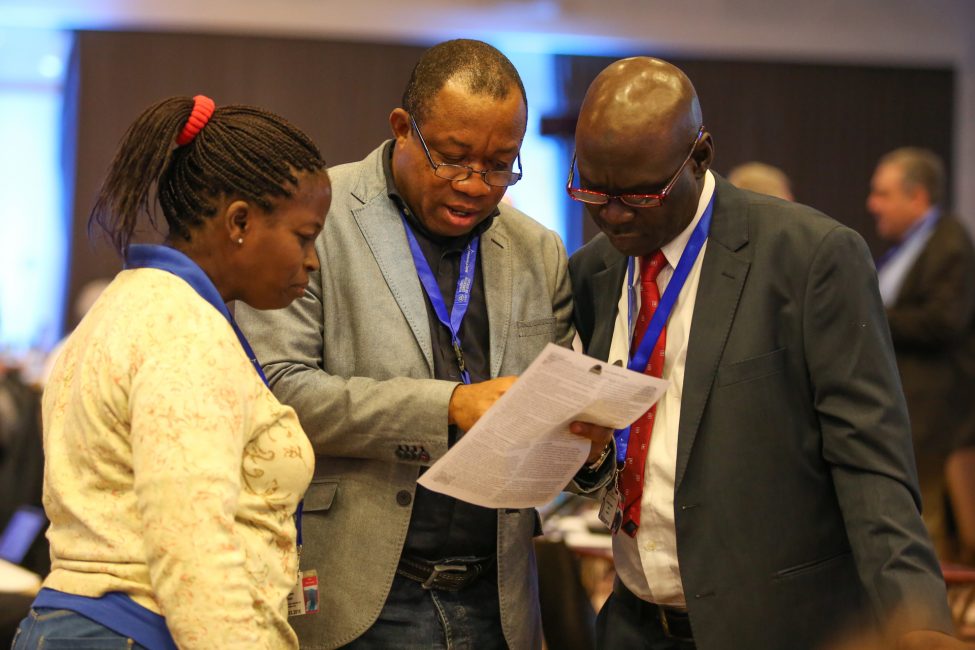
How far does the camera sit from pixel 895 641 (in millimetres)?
1729

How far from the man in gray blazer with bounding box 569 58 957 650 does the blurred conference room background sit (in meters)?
6.23

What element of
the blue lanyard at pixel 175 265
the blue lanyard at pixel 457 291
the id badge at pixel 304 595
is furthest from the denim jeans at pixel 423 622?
the blue lanyard at pixel 175 265

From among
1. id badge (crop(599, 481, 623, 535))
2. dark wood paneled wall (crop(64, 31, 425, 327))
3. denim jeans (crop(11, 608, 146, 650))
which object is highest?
dark wood paneled wall (crop(64, 31, 425, 327))

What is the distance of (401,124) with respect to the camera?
2186mm

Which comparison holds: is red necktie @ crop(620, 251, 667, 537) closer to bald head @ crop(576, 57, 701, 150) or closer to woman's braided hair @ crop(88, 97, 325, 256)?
bald head @ crop(576, 57, 701, 150)

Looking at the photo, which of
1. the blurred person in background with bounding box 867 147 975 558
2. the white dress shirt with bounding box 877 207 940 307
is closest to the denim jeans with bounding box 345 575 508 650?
the blurred person in background with bounding box 867 147 975 558

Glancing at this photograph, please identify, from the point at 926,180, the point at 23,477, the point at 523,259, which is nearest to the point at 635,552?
the point at 523,259

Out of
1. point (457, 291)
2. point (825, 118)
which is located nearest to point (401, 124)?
point (457, 291)

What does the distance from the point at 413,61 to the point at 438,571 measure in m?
6.80

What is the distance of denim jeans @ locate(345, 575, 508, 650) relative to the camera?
6.73 ft

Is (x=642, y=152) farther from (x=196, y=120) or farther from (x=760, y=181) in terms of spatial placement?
(x=760, y=181)

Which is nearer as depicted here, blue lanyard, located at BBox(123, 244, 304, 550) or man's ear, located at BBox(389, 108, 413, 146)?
blue lanyard, located at BBox(123, 244, 304, 550)

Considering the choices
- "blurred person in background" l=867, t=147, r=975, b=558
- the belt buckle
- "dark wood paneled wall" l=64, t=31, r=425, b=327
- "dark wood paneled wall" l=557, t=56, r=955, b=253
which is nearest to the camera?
the belt buckle

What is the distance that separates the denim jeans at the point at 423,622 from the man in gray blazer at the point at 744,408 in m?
0.32
